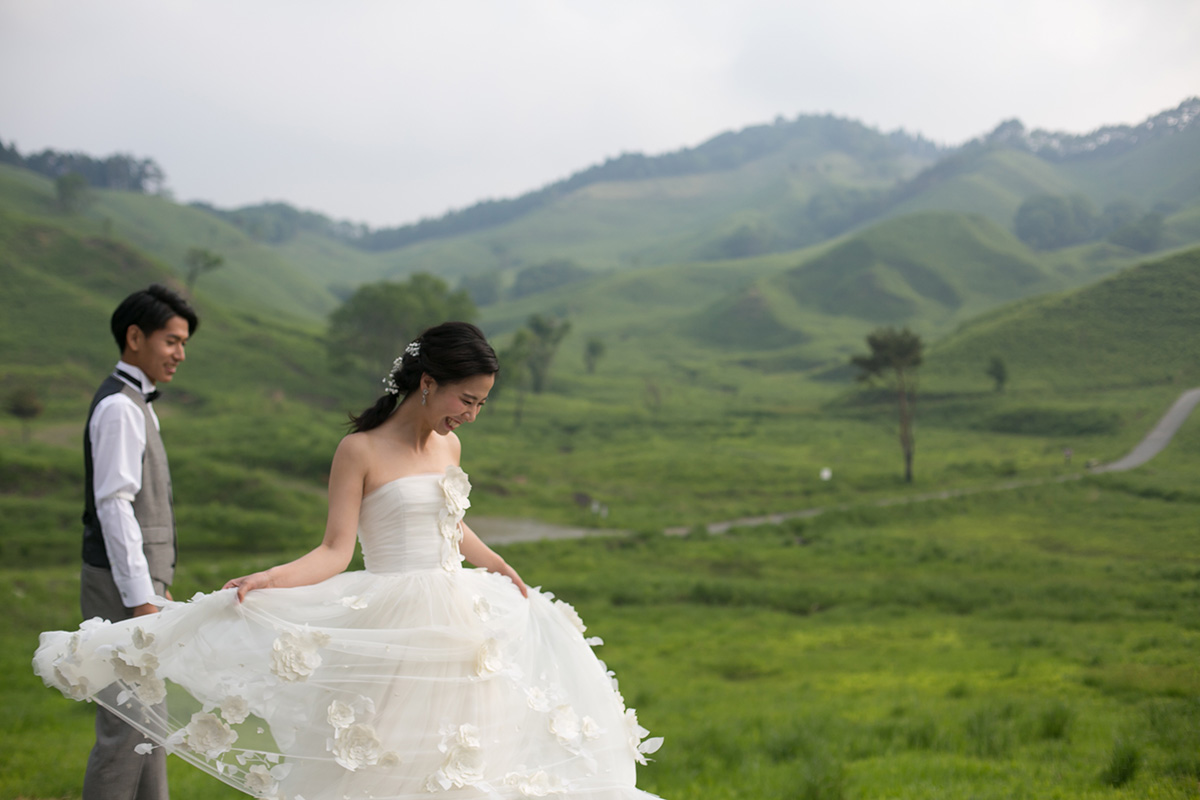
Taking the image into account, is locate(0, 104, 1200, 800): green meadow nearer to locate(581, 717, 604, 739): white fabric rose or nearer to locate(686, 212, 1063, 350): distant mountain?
locate(581, 717, 604, 739): white fabric rose

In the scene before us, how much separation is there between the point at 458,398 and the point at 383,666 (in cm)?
131

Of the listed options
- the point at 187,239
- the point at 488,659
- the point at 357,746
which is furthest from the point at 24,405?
the point at 187,239

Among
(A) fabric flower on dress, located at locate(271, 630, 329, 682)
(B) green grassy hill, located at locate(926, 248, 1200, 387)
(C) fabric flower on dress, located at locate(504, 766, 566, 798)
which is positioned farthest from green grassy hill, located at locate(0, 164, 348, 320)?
(C) fabric flower on dress, located at locate(504, 766, 566, 798)

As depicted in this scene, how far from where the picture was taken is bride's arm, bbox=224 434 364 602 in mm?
3795

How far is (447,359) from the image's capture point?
3934 mm

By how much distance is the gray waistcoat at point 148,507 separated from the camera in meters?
4.38

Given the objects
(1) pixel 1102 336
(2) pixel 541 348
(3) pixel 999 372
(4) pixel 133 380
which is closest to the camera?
(4) pixel 133 380

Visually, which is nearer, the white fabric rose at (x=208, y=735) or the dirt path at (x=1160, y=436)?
the white fabric rose at (x=208, y=735)

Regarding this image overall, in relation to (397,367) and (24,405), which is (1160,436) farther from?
(24,405)

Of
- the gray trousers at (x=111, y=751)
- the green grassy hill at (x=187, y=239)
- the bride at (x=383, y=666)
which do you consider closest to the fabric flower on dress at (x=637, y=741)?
the bride at (x=383, y=666)

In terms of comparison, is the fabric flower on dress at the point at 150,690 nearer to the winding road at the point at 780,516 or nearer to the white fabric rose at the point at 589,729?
the white fabric rose at the point at 589,729

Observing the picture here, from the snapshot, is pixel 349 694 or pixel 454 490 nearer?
pixel 349 694

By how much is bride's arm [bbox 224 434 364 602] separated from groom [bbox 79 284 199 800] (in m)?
0.92

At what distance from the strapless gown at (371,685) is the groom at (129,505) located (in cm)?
38
